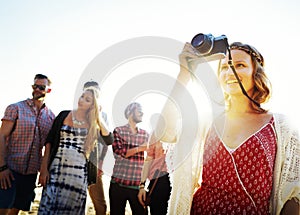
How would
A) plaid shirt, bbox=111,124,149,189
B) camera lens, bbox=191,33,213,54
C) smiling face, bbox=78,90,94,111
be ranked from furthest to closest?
plaid shirt, bbox=111,124,149,189, smiling face, bbox=78,90,94,111, camera lens, bbox=191,33,213,54

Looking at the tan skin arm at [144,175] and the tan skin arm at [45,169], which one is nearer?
the tan skin arm at [45,169]

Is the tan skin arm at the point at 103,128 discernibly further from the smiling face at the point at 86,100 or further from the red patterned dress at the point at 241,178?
the red patterned dress at the point at 241,178

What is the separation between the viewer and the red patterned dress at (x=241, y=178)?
4.38 feet

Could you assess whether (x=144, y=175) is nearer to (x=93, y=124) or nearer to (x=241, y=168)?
(x=93, y=124)

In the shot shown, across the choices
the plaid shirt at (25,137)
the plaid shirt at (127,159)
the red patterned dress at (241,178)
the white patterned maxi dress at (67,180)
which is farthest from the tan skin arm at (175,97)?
the plaid shirt at (25,137)

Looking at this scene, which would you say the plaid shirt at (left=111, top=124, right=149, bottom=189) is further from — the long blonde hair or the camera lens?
the camera lens

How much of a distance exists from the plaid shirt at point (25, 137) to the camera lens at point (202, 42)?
2503 millimetres

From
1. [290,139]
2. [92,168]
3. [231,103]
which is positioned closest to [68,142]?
[92,168]

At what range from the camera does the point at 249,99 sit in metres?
1.62

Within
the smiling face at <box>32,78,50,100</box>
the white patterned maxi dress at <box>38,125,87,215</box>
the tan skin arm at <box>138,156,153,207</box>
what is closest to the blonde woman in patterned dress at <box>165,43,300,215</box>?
the white patterned maxi dress at <box>38,125,87,215</box>

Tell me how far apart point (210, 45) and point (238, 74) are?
25 centimetres

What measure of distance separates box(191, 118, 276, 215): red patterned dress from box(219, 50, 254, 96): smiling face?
26 cm

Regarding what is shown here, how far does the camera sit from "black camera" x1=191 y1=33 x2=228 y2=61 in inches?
56.8

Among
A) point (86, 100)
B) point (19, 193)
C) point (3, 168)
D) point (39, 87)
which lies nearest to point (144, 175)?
point (86, 100)
